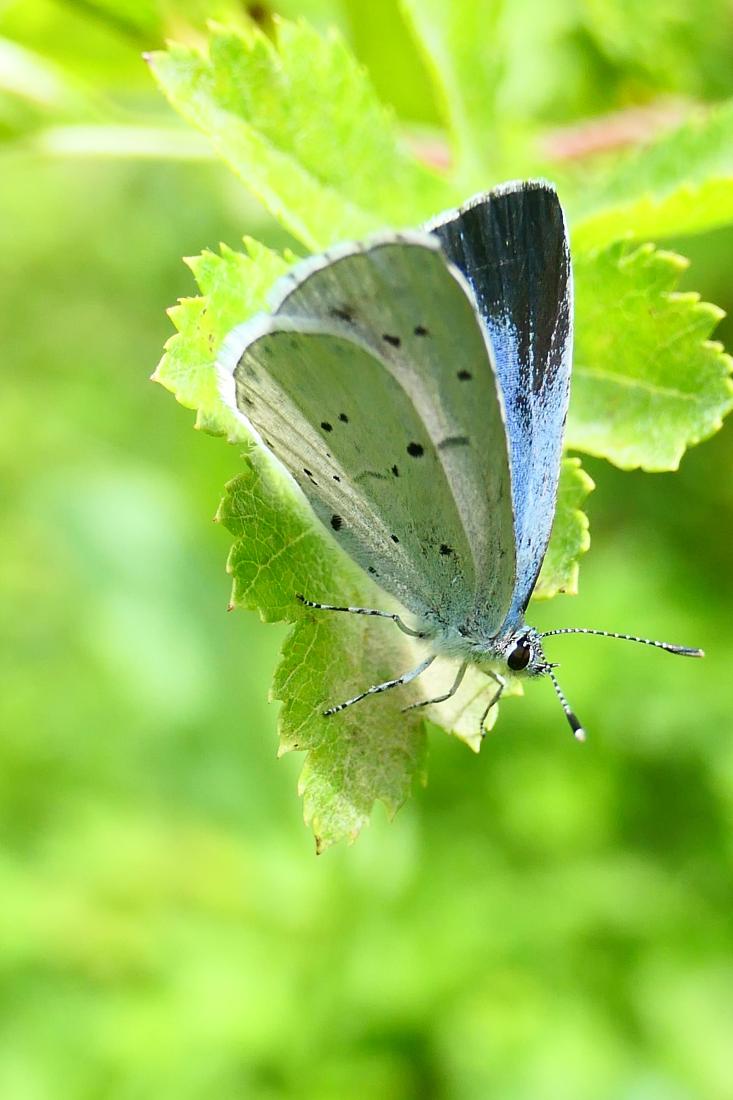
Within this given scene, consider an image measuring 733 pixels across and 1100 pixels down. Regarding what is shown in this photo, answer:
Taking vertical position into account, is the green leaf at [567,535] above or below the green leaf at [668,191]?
below

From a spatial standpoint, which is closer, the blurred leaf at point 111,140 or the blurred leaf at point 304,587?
the blurred leaf at point 304,587

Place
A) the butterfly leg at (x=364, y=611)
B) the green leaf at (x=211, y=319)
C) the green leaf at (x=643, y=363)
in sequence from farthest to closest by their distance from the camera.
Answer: the green leaf at (x=643, y=363), the butterfly leg at (x=364, y=611), the green leaf at (x=211, y=319)

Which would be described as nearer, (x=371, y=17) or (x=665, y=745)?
(x=371, y=17)

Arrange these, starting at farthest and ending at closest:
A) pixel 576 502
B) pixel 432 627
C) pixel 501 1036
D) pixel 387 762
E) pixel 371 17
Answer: pixel 501 1036
pixel 371 17
pixel 432 627
pixel 576 502
pixel 387 762

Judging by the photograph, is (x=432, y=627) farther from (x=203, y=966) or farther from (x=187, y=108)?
(x=203, y=966)

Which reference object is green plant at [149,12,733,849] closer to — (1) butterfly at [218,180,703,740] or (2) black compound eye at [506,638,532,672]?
(1) butterfly at [218,180,703,740]

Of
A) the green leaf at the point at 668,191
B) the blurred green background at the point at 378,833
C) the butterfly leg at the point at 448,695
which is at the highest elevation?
the green leaf at the point at 668,191

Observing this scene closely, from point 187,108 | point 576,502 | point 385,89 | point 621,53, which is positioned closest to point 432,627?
point 576,502

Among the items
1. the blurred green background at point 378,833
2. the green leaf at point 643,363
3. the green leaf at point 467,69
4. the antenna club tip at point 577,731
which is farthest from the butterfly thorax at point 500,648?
the blurred green background at point 378,833

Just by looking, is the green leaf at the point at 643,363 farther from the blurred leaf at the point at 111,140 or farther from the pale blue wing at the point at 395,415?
the blurred leaf at the point at 111,140
